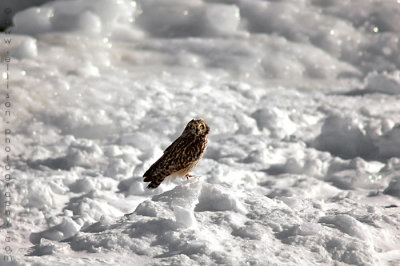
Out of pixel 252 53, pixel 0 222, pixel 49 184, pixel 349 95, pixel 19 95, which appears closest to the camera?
pixel 0 222

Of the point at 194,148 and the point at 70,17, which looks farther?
the point at 70,17

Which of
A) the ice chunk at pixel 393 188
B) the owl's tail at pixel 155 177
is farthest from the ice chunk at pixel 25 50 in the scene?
the ice chunk at pixel 393 188

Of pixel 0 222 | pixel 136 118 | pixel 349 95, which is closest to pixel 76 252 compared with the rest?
pixel 0 222

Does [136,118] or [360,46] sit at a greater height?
[360,46]

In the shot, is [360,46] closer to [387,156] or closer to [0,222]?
[387,156]

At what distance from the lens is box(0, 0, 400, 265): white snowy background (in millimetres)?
4020

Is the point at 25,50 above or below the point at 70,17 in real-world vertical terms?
below

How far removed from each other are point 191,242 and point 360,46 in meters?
6.97

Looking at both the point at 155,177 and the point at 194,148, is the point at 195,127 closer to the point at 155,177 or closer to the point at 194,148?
the point at 194,148

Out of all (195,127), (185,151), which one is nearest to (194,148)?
(185,151)

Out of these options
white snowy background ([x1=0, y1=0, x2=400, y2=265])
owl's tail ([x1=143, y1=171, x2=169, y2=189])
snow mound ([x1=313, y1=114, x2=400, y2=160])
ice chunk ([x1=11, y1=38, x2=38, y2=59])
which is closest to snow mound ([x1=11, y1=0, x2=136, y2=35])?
white snowy background ([x1=0, y1=0, x2=400, y2=265])

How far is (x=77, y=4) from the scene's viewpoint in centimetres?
945

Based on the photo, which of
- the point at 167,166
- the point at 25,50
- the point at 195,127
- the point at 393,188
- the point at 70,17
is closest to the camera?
the point at 195,127

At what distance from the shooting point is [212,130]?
7.25m
